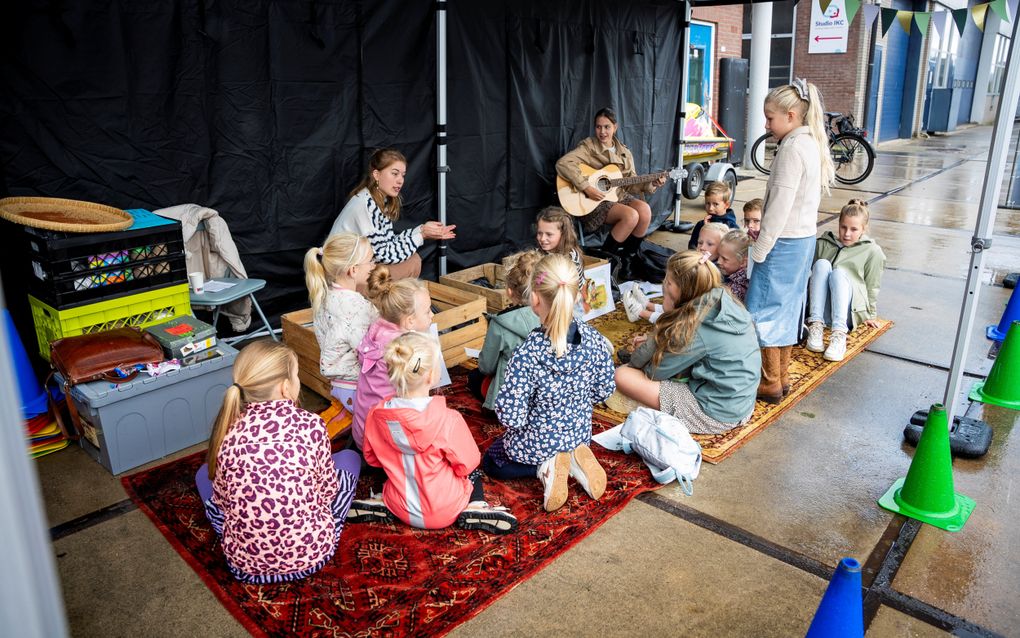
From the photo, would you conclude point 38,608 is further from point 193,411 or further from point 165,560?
point 193,411

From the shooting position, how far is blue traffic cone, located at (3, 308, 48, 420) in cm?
371

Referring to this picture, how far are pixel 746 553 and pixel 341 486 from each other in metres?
1.61

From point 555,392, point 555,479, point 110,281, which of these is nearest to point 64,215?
point 110,281

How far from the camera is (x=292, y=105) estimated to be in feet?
16.6

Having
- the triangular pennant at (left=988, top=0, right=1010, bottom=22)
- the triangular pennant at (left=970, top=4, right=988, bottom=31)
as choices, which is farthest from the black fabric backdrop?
the triangular pennant at (left=988, top=0, right=1010, bottom=22)

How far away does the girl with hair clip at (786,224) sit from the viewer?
4020 millimetres

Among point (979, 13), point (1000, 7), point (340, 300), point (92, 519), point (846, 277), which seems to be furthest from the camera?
point (846, 277)

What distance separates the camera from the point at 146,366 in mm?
3586

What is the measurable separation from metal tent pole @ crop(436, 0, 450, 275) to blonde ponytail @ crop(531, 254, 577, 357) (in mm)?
2731

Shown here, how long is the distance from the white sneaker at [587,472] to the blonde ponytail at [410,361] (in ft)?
2.74

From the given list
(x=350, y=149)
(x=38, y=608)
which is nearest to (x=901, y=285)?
(x=350, y=149)

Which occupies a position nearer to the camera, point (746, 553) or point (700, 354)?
point (746, 553)

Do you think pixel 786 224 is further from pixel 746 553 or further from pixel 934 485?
pixel 746 553

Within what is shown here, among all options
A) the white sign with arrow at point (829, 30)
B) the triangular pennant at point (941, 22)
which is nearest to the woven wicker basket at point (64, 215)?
the white sign with arrow at point (829, 30)
